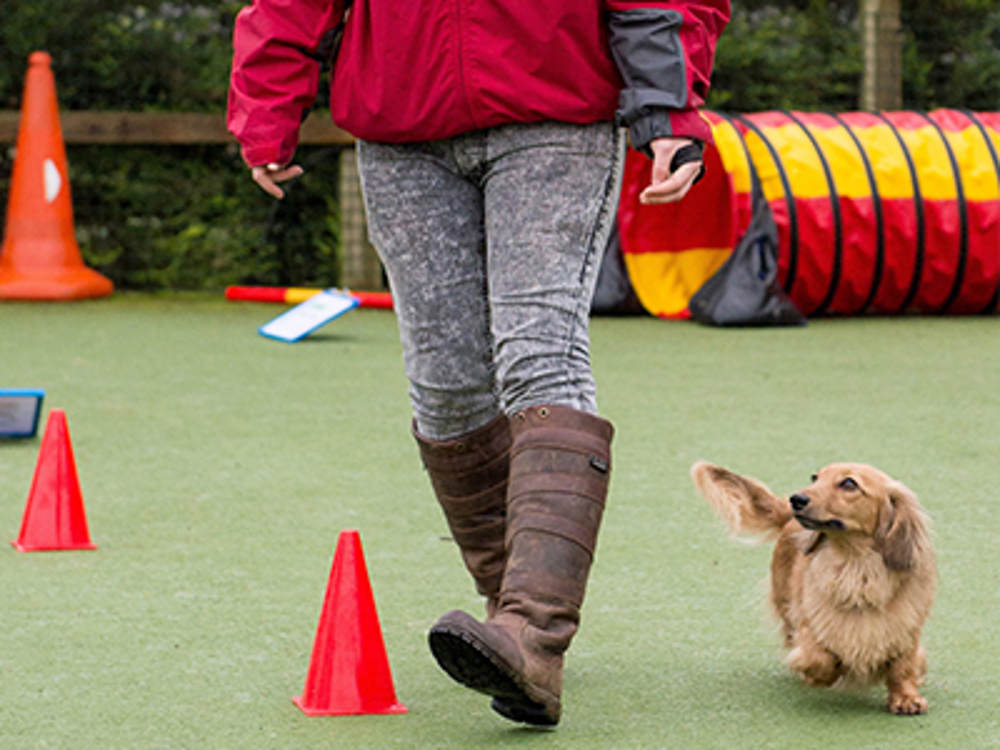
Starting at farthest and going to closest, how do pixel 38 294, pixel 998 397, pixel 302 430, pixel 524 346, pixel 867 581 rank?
pixel 38 294, pixel 998 397, pixel 302 430, pixel 867 581, pixel 524 346

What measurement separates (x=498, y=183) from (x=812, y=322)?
20.5 ft

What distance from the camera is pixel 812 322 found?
27.4 ft

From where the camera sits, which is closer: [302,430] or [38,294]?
[302,430]

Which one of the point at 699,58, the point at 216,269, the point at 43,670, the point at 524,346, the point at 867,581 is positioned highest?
the point at 699,58

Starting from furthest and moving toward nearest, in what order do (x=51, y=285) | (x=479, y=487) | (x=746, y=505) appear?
(x=51, y=285)
(x=746, y=505)
(x=479, y=487)

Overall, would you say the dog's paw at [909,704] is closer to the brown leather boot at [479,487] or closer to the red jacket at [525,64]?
the brown leather boot at [479,487]

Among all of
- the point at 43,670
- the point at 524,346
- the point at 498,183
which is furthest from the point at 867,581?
the point at 43,670

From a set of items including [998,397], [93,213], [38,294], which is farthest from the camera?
[93,213]

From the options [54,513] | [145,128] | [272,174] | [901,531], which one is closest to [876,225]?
[145,128]

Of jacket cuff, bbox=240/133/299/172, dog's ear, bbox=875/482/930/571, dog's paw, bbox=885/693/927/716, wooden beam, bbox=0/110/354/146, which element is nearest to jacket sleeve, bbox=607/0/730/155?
jacket cuff, bbox=240/133/299/172

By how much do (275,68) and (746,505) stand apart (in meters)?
1.06

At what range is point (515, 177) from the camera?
229 centimetres

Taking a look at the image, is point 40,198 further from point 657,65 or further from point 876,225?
point 657,65

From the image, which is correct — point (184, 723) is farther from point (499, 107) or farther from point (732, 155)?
point (732, 155)
